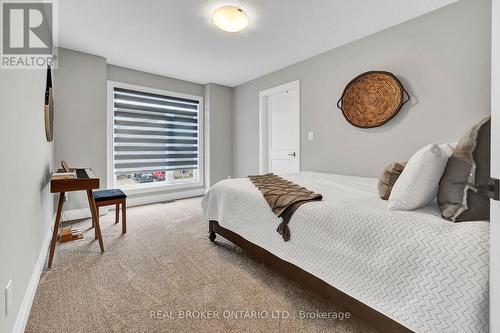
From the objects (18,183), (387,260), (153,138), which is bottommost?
(387,260)

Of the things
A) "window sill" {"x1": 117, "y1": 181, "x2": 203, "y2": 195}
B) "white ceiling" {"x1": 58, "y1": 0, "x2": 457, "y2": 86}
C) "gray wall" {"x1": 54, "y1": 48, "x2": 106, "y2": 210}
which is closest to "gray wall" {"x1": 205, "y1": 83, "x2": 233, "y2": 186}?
"window sill" {"x1": 117, "y1": 181, "x2": 203, "y2": 195}

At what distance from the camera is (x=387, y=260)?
111cm

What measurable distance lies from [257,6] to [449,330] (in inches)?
106

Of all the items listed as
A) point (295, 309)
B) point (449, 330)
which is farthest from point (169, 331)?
point (449, 330)

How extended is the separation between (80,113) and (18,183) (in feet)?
8.07

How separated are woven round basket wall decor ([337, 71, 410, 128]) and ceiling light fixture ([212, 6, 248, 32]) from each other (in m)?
1.53

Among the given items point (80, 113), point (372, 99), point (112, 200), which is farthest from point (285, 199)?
point (80, 113)

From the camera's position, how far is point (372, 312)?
1.16 m

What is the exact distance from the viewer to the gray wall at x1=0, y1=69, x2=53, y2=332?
3.64ft

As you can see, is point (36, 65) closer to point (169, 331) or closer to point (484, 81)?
point (169, 331)

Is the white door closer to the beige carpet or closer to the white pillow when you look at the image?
the white pillow

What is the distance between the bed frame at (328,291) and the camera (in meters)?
1.12

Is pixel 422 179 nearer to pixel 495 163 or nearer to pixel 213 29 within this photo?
pixel 495 163

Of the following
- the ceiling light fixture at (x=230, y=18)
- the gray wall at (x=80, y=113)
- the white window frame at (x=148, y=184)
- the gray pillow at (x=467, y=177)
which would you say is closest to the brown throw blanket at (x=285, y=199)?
the gray pillow at (x=467, y=177)
